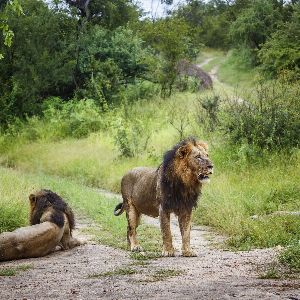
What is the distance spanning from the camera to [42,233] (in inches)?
348

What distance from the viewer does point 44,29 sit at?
2877 cm

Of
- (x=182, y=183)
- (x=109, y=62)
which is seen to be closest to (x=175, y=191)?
(x=182, y=183)

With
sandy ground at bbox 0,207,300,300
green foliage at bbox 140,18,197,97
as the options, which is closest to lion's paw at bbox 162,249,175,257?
sandy ground at bbox 0,207,300,300

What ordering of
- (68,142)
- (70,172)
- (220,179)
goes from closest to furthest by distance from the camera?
(220,179) → (70,172) → (68,142)

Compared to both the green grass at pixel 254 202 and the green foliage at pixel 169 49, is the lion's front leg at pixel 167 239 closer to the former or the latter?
the green grass at pixel 254 202

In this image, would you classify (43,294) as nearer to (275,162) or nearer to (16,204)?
(16,204)

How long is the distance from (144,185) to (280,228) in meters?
2.23

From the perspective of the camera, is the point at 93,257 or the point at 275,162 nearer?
the point at 93,257

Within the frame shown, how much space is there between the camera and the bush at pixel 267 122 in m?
16.4

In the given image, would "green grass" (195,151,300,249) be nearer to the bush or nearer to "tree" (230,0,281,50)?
the bush

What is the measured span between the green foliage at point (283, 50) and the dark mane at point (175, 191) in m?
24.3

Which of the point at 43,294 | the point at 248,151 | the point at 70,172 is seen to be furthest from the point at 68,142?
the point at 43,294

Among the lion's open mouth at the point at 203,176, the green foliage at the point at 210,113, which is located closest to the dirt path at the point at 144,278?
the lion's open mouth at the point at 203,176

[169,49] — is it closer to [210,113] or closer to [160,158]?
[210,113]
